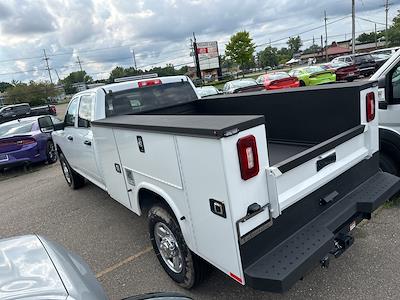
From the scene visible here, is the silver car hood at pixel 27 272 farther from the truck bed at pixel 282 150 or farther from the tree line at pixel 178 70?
the tree line at pixel 178 70

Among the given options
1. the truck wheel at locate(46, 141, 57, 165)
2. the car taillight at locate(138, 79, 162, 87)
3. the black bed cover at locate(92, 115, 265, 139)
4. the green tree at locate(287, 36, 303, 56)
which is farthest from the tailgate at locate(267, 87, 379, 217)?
the green tree at locate(287, 36, 303, 56)

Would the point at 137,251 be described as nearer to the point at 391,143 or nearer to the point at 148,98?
the point at 148,98

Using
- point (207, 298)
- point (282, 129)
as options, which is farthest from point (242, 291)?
point (282, 129)

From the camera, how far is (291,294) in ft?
9.56

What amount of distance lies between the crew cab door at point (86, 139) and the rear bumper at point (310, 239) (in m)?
3.01

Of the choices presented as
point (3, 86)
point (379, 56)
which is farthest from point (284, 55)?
point (379, 56)

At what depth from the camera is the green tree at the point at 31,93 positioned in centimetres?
6325

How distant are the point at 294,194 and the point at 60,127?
4.99m

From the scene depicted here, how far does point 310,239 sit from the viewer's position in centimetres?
244

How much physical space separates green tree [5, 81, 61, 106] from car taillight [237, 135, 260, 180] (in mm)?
68655

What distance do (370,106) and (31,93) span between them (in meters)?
70.9

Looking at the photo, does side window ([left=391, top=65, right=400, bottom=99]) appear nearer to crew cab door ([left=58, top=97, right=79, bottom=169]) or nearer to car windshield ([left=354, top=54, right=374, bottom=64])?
crew cab door ([left=58, top=97, right=79, bottom=169])

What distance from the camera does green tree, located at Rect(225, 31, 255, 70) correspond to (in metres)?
49.8

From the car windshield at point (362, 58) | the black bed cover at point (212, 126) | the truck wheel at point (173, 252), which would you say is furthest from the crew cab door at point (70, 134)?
the car windshield at point (362, 58)
